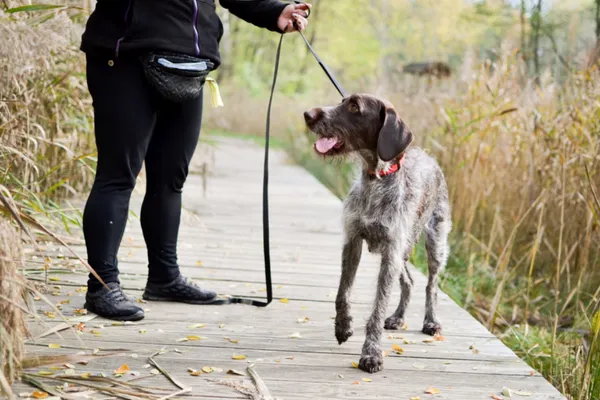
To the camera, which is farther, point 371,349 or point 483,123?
→ point 483,123

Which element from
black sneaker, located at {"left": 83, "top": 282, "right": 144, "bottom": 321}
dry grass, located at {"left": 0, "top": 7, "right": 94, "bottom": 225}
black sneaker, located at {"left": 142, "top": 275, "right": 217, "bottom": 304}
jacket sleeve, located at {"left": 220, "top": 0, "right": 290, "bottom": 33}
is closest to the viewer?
black sneaker, located at {"left": 83, "top": 282, "right": 144, "bottom": 321}

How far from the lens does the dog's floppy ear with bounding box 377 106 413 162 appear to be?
3260 millimetres

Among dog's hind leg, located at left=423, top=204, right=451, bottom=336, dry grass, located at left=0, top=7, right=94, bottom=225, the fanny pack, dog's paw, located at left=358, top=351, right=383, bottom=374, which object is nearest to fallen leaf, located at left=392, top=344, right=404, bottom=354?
dog's paw, located at left=358, top=351, right=383, bottom=374

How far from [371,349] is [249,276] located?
5.78 feet

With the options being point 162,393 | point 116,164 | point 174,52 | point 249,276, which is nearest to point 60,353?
point 162,393

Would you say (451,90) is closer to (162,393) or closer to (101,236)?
(101,236)

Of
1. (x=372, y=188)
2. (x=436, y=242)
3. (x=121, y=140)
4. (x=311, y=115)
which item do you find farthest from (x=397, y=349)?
(x=121, y=140)

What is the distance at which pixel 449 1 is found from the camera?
3062cm

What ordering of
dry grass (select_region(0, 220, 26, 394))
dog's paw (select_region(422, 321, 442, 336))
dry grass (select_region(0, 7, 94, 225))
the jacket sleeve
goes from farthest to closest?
dry grass (select_region(0, 7, 94, 225)) → the jacket sleeve → dog's paw (select_region(422, 321, 442, 336)) → dry grass (select_region(0, 220, 26, 394))

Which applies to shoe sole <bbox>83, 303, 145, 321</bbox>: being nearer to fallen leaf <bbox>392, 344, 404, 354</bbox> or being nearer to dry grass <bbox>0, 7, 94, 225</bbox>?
dry grass <bbox>0, 7, 94, 225</bbox>

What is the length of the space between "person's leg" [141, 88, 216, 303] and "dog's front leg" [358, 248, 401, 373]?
1.04m

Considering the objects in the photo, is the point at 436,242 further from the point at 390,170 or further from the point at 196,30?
the point at 196,30

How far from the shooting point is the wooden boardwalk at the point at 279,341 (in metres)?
2.84

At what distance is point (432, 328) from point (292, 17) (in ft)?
5.56
